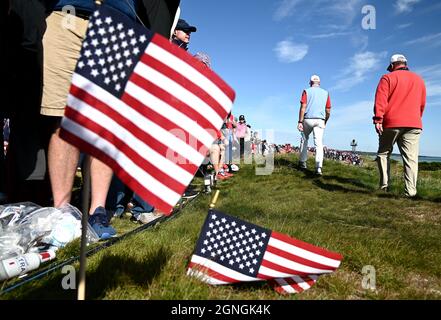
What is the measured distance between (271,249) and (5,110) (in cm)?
336

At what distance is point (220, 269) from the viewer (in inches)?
84.4

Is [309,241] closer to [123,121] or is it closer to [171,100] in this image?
[171,100]

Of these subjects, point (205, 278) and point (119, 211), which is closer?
point (205, 278)

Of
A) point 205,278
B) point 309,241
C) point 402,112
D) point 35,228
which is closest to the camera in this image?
point 205,278

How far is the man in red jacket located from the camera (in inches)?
269

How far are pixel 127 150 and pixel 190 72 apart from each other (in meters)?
0.50

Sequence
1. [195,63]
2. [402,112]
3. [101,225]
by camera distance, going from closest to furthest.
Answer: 1. [195,63]
2. [101,225]
3. [402,112]

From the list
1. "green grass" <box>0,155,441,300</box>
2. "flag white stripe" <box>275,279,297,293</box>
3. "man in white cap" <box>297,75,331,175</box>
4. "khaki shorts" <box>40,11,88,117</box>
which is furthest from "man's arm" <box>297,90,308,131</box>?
"flag white stripe" <box>275,279,297,293</box>

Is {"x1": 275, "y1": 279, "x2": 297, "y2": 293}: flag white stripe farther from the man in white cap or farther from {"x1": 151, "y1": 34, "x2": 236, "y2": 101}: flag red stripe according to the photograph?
the man in white cap

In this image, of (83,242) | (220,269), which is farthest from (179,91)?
(220,269)

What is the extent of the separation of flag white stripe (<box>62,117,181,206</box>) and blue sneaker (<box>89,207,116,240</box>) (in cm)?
172

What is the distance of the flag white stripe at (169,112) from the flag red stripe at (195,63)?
0.23m
